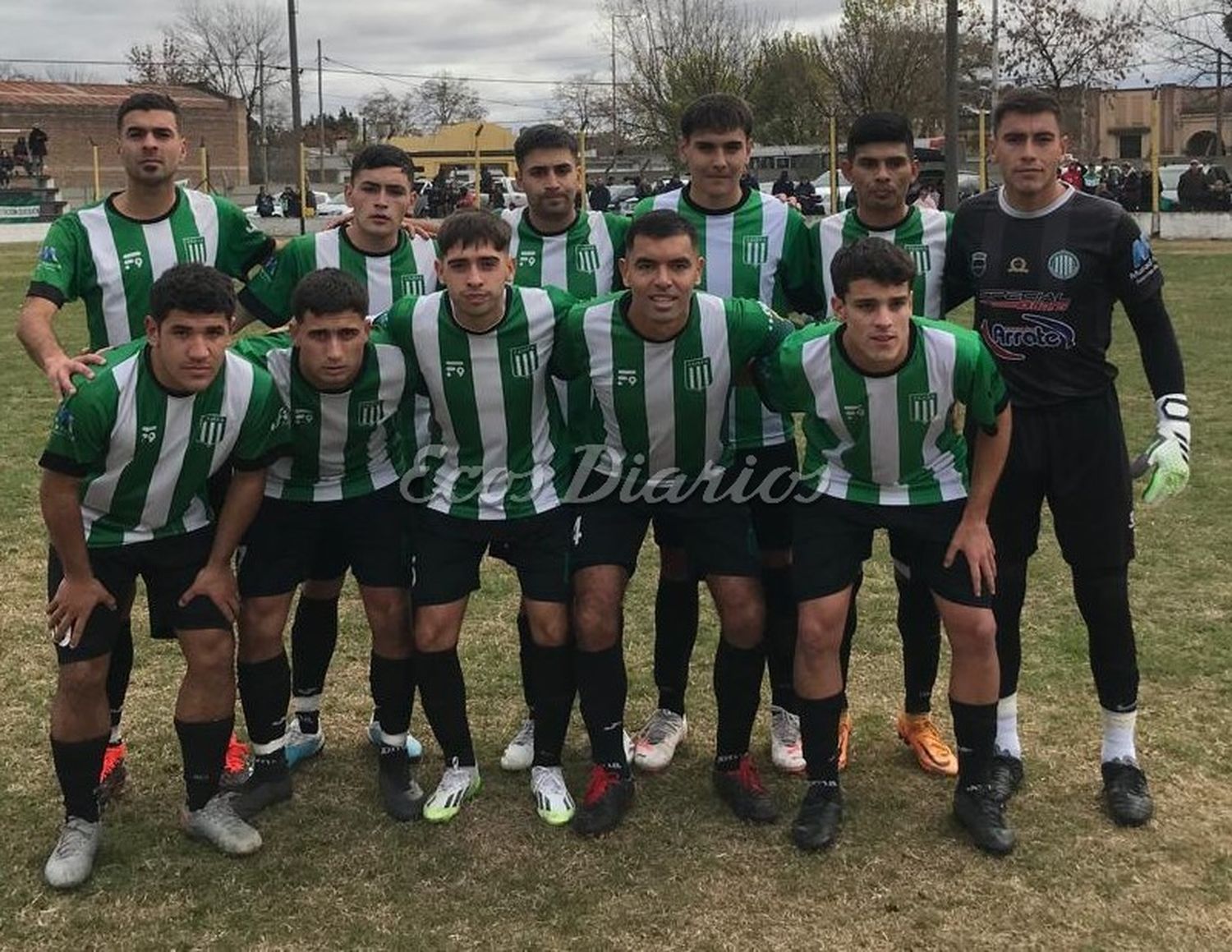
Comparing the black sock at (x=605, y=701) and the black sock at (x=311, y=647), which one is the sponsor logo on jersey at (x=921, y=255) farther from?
the black sock at (x=311, y=647)

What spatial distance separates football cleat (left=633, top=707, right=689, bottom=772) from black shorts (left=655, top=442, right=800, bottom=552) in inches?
25.2

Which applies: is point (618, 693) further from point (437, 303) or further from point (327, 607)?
point (437, 303)

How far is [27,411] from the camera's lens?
9844 mm

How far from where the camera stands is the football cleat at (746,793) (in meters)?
3.70

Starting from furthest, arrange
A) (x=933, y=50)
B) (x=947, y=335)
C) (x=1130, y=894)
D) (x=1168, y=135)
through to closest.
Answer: (x=1168, y=135) < (x=933, y=50) < (x=947, y=335) < (x=1130, y=894)

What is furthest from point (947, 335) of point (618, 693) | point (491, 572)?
point (491, 572)

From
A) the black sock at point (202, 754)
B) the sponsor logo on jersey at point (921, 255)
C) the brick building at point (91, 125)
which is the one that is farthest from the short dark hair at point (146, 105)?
the brick building at point (91, 125)

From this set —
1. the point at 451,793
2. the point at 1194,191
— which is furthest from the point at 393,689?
the point at 1194,191

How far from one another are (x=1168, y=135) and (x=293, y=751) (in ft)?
245

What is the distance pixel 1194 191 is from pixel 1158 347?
1013 inches

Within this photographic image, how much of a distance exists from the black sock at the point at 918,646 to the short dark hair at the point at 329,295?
1977 millimetres

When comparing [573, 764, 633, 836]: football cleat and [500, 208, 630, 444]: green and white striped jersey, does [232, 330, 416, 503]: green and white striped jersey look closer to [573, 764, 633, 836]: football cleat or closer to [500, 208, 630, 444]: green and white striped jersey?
[500, 208, 630, 444]: green and white striped jersey

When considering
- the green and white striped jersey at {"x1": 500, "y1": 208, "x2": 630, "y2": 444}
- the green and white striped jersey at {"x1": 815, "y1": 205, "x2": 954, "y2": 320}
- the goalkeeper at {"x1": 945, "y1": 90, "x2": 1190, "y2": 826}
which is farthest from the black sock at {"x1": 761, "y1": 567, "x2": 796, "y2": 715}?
the green and white striped jersey at {"x1": 500, "y1": 208, "x2": 630, "y2": 444}

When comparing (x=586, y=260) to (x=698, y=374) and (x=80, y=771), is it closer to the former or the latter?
(x=698, y=374)
